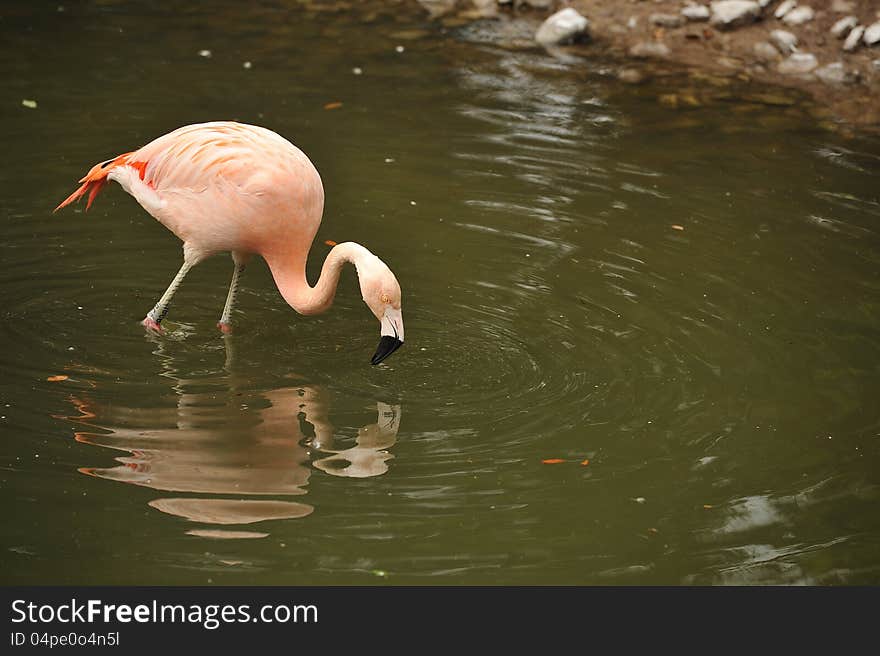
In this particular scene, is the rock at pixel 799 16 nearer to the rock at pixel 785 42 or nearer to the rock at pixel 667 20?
the rock at pixel 785 42

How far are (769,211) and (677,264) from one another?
1180 mm

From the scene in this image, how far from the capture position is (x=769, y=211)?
26.8ft

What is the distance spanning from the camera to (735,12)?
11273 mm

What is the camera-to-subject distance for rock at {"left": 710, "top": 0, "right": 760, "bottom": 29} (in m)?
11.3

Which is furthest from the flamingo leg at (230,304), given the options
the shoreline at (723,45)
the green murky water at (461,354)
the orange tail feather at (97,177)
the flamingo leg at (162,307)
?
the shoreline at (723,45)

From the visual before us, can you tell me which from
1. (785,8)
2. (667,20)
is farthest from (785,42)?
(667,20)

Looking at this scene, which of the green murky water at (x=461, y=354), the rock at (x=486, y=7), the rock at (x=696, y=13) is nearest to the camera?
the green murky water at (x=461, y=354)

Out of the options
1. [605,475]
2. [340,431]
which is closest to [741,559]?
[605,475]

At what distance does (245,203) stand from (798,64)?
21.4 feet

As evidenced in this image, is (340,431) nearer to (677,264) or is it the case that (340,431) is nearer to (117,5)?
(677,264)

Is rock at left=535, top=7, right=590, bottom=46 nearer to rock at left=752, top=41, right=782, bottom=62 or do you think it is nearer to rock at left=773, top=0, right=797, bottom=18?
rock at left=752, top=41, right=782, bottom=62

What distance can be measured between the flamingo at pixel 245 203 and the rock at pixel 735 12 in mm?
6369

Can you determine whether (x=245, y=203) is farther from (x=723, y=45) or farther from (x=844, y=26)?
(x=844, y=26)

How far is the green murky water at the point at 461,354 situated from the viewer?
4.85 m
